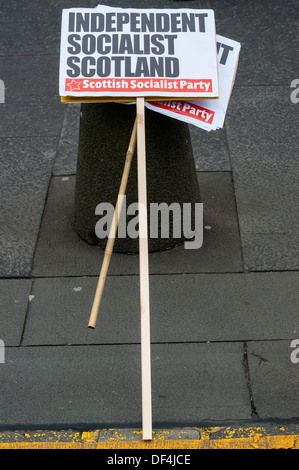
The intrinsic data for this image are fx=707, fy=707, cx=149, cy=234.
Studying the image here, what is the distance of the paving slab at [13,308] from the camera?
4641 mm

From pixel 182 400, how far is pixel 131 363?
0.43m

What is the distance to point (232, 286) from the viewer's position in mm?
5012

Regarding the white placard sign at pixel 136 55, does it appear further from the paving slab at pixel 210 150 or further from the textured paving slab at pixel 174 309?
the paving slab at pixel 210 150

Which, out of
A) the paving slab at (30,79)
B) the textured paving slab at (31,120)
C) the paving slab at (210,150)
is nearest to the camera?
the paving slab at (210,150)

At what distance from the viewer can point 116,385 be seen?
423 centimetres

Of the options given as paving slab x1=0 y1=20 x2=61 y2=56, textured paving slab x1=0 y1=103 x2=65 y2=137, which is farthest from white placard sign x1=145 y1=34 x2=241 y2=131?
paving slab x1=0 y1=20 x2=61 y2=56

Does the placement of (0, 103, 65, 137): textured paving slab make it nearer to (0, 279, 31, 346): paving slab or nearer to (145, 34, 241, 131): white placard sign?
(0, 279, 31, 346): paving slab

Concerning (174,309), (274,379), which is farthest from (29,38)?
(274,379)

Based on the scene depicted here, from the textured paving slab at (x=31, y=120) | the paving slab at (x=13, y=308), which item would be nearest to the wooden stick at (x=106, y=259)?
the paving slab at (x=13, y=308)

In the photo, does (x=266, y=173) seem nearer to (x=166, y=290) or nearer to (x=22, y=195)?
(x=166, y=290)

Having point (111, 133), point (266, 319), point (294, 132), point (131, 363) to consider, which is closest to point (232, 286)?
point (266, 319)

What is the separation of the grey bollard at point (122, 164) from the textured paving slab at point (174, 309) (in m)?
0.49

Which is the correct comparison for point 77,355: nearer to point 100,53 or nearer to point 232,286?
point 232,286

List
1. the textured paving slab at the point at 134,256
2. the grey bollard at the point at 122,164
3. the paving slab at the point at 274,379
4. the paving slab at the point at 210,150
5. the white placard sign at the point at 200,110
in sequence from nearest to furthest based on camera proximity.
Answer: the paving slab at the point at 274,379
the white placard sign at the point at 200,110
the grey bollard at the point at 122,164
the textured paving slab at the point at 134,256
the paving slab at the point at 210,150
